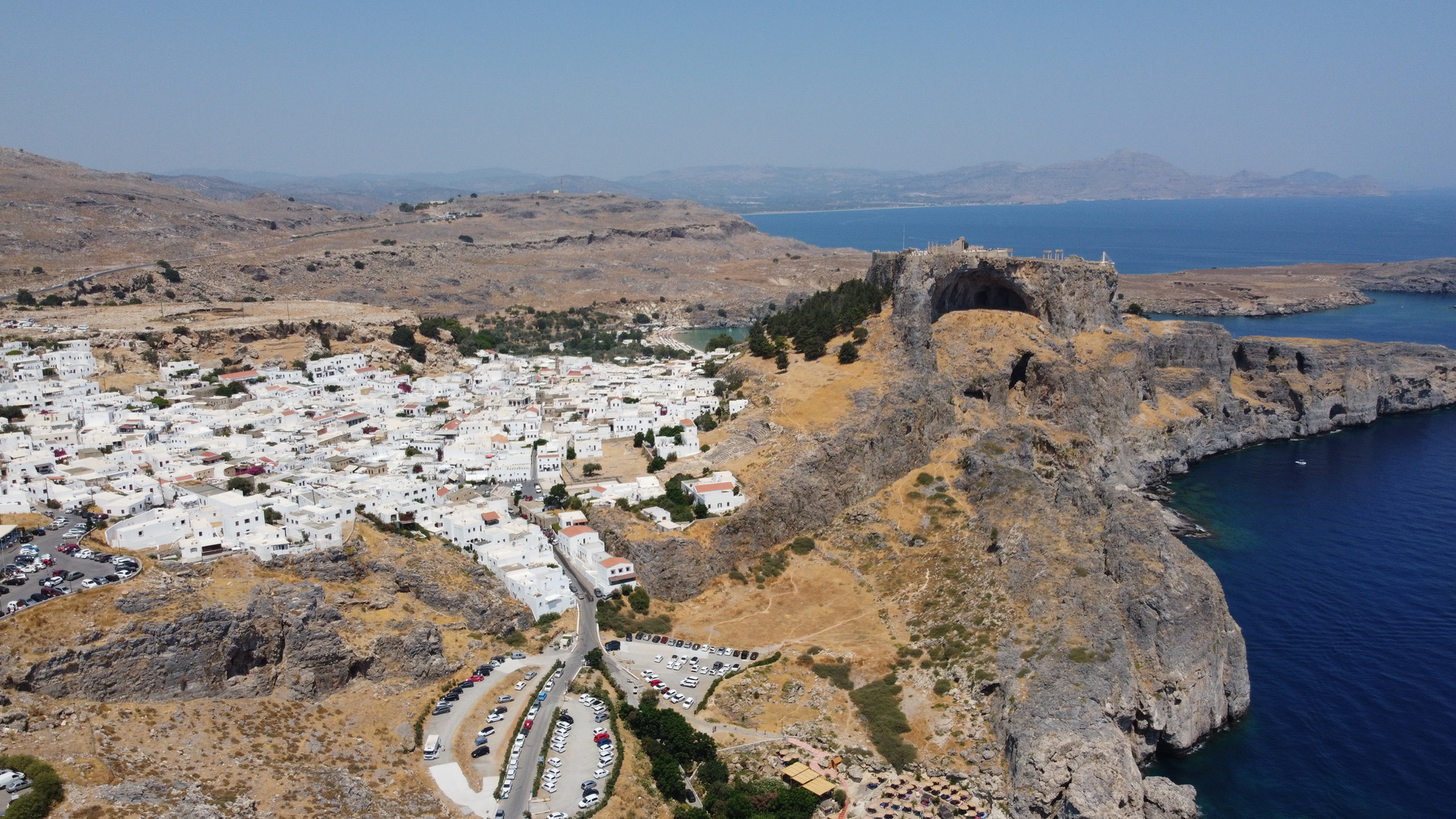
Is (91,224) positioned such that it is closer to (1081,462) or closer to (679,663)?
(679,663)

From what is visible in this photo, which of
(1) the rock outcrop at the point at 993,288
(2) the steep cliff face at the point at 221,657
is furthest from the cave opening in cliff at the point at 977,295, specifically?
(2) the steep cliff face at the point at 221,657

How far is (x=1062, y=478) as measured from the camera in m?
53.7

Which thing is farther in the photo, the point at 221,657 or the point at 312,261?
the point at 312,261

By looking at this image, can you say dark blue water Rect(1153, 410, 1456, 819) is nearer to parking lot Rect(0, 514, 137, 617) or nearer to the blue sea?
the blue sea

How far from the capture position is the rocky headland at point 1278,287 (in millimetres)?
145500

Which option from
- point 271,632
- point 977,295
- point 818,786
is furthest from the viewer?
point 977,295

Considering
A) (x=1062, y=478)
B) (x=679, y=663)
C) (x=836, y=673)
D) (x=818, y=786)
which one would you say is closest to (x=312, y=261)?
(x=679, y=663)

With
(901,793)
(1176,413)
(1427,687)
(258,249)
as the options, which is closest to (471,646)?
(901,793)

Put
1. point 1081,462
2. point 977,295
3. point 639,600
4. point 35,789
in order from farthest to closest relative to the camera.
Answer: point 977,295, point 1081,462, point 639,600, point 35,789

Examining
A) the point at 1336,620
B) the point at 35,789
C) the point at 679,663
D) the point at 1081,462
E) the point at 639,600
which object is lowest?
the point at 1336,620

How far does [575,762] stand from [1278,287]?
524 ft

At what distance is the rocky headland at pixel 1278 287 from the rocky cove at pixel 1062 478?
50.0 m

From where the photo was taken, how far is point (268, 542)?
1617 inches

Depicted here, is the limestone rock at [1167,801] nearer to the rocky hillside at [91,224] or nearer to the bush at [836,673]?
the bush at [836,673]
